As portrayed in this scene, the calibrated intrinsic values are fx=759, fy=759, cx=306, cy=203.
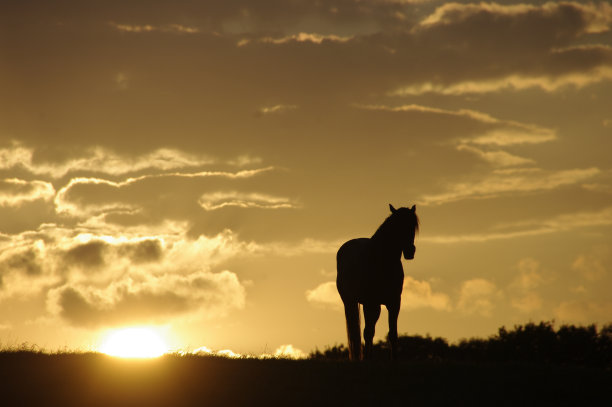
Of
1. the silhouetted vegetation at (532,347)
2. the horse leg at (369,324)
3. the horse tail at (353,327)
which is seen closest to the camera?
the horse leg at (369,324)

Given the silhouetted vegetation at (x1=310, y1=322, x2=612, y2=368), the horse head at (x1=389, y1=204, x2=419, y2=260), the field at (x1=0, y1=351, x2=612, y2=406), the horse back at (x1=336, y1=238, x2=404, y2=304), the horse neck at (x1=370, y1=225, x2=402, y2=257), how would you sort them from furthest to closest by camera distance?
the silhouetted vegetation at (x1=310, y1=322, x2=612, y2=368)
the horse back at (x1=336, y1=238, x2=404, y2=304)
the horse neck at (x1=370, y1=225, x2=402, y2=257)
the horse head at (x1=389, y1=204, x2=419, y2=260)
the field at (x1=0, y1=351, x2=612, y2=406)

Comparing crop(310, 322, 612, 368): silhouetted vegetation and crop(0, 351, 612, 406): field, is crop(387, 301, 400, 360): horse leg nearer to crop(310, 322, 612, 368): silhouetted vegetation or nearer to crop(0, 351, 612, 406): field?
crop(0, 351, 612, 406): field

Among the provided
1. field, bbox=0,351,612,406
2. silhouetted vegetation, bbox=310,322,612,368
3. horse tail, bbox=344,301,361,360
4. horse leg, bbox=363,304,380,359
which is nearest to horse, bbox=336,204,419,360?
horse leg, bbox=363,304,380,359

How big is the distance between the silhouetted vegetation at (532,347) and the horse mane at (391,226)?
24.9 m

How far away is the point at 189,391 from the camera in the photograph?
1592cm

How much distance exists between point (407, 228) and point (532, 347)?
3631cm

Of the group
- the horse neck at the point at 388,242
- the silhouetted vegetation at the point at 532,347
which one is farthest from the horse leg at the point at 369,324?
the silhouetted vegetation at the point at 532,347

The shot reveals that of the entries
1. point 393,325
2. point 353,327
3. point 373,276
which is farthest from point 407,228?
point 353,327

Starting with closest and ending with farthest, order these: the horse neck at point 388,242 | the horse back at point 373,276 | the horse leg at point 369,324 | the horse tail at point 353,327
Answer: the horse neck at point 388,242 → the horse back at point 373,276 → the horse leg at point 369,324 → the horse tail at point 353,327

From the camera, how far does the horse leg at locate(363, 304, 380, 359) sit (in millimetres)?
19891

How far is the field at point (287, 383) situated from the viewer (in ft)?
50.4

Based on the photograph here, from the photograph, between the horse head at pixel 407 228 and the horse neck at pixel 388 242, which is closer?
the horse head at pixel 407 228

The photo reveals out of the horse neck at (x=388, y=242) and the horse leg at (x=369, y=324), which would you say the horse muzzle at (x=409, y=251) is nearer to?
the horse neck at (x=388, y=242)

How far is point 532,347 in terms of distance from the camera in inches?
2032
